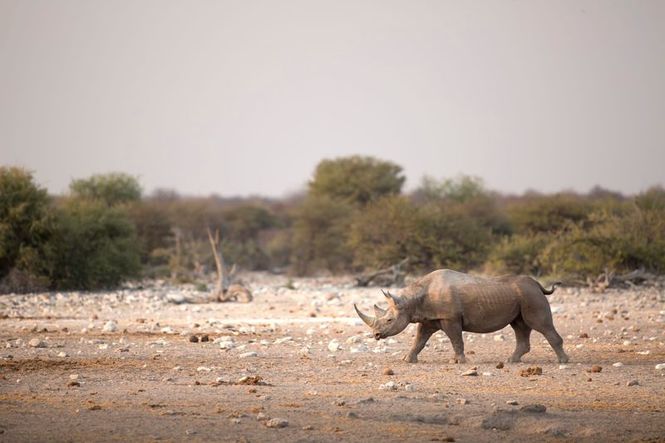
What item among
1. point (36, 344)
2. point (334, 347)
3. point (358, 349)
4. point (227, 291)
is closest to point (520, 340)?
point (358, 349)

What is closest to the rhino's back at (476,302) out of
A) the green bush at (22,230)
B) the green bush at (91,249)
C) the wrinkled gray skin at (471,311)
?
the wrinkled gray skin at (471,311)

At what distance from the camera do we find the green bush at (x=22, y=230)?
31.2 m

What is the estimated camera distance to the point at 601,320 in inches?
787

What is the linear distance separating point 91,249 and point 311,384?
23521 millimetres

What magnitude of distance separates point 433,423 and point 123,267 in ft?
84.7

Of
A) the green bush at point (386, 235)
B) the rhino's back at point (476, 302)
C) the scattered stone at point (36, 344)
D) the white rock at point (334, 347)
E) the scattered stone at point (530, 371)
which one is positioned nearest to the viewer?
the scattered stone at point (530, 371)

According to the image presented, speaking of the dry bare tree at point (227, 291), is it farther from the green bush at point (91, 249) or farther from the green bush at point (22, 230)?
the green bush at point (22, 230)

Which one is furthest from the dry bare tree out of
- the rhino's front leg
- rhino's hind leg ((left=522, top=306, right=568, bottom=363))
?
rhino's hind leg ((left=522, top=306, right=568, bottom=363))

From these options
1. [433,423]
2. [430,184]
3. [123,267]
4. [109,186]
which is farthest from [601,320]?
[430,184]

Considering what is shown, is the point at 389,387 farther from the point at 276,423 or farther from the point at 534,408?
the point at 276,423

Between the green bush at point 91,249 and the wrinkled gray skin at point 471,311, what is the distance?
20422 millimetres

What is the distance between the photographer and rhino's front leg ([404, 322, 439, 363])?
45.6 feet

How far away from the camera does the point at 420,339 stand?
14.1 metres

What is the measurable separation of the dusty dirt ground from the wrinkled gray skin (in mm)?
400
